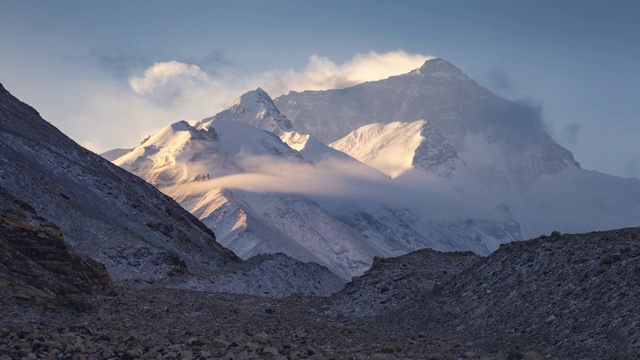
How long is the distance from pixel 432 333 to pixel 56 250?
632 inches

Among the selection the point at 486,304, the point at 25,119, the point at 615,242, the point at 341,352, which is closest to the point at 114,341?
the point at 341,352

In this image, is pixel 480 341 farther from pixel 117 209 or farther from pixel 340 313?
pixel 117 209

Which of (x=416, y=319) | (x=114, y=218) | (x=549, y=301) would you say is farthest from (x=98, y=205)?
(x=549, y=301)

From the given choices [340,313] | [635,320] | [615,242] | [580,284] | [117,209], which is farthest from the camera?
[117,209]

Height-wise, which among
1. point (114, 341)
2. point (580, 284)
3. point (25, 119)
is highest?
point (25, 119)

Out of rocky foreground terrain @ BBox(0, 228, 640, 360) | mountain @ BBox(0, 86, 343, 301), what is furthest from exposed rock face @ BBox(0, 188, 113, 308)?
mountain @ BBox(0, 86, 343, 301)

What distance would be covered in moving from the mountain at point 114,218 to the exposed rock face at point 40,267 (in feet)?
5.88

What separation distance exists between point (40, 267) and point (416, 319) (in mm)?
16100

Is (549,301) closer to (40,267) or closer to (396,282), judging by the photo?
(396,282)

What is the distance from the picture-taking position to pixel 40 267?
42375 mm

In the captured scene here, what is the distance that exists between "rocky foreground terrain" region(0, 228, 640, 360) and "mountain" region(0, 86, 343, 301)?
9589mm

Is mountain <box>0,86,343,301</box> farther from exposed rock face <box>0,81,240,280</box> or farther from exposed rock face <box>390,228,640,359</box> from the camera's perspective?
exposed rock face <box>390,228,640,359</box>

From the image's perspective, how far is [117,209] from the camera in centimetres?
9325

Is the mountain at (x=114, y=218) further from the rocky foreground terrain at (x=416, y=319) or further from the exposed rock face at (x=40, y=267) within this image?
the rocky foreground terrain at (x=416, y=319)
